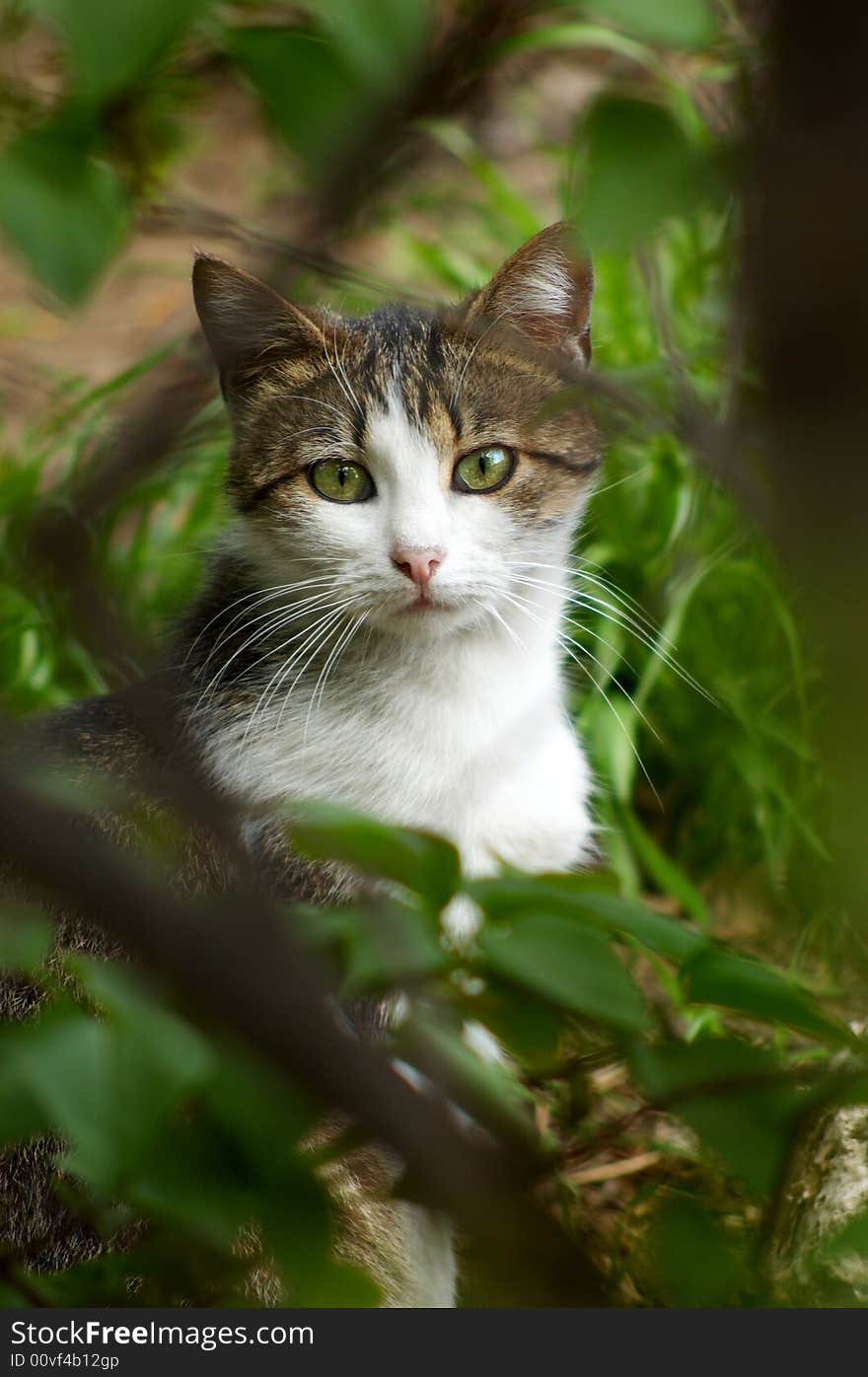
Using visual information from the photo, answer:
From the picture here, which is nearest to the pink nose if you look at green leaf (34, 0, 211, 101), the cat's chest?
the cat's chest

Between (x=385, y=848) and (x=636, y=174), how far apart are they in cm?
37

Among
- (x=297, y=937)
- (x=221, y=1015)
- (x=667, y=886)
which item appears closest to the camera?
(x=221, y=1015)

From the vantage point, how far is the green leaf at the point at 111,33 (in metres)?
0.52

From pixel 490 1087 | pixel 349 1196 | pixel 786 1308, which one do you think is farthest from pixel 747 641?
pixel 490 1087

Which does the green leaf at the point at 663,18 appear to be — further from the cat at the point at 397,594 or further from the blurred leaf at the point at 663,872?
the blurred leaf at the point at 663,872

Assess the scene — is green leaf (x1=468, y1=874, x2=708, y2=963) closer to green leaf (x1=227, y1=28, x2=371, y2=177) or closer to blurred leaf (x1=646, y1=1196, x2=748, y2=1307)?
blurred leaf (x1=646, y1=1196, x2=748, y2=1307)

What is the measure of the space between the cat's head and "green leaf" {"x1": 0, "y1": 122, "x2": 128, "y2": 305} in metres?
1.37

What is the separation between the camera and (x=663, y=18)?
1.95 feet

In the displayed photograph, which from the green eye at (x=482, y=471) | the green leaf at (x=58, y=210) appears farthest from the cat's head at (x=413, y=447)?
the green leaf at (x=58, y=210)

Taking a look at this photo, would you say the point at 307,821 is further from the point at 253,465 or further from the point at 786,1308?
the point at 253,465

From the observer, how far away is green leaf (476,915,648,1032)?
0.77 m

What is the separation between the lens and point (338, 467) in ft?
7.40

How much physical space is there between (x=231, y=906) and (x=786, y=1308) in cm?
63

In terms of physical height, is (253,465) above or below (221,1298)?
above
